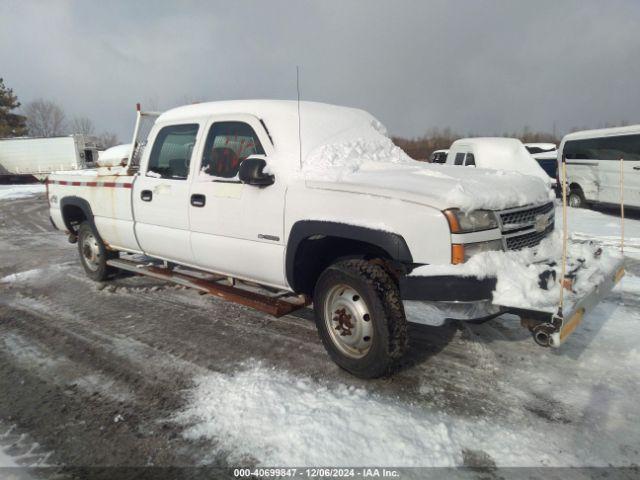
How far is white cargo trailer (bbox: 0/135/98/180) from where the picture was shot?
27.6 meters

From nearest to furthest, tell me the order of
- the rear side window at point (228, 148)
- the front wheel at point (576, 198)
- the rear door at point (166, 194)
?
the rear side window at point (228, 148) → the rear door at point (166, 194) → the front wheel at point (576, 198)

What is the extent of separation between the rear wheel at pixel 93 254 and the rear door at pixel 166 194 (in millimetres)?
1223

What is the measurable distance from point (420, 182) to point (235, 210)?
1603 mm

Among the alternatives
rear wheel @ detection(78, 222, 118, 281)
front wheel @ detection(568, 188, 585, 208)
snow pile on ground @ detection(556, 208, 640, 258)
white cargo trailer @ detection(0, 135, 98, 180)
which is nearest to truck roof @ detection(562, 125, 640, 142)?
front wheel @ detection(568, 188, 585, 208)

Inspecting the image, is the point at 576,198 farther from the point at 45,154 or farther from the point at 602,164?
the point at 45,154

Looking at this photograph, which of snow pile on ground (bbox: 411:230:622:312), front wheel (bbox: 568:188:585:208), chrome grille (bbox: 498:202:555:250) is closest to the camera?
snow pile on ground (bbox: 411:230:622:312)

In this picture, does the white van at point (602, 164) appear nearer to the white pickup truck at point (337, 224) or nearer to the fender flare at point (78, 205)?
the white pickup truck at point (337, 224)

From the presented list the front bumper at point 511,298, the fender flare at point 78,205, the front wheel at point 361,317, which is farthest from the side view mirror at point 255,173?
the fender flare at point 78,205

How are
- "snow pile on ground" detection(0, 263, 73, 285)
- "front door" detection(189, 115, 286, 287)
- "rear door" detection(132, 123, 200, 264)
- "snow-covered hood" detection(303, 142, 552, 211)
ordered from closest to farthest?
"snow-covered hood" detection(303, 142, 552, 211), "front door" detection(189, 115, 286, 287), "rear door" detection(132, 123, 200, 264), "snow pile on ground" detection(0, 263, 73, 285)

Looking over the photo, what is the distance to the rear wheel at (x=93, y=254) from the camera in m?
5.98

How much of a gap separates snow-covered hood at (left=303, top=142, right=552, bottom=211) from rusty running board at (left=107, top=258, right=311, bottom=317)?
3.64 feet

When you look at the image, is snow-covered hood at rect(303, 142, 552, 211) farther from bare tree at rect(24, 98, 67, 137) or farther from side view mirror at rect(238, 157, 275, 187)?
bare tree at rect(24, 98, 67, 137)

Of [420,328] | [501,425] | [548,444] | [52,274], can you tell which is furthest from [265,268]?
[52,274]

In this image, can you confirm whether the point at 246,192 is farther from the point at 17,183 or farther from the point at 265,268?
the point at 17,183
